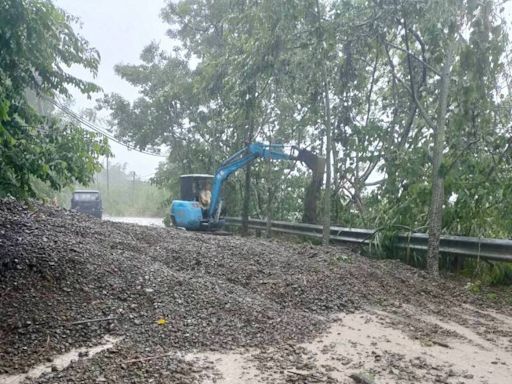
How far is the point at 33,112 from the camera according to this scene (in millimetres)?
4039

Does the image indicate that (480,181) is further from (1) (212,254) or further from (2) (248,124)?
(2) (248,124)

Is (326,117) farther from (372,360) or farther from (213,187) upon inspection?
(372,360)

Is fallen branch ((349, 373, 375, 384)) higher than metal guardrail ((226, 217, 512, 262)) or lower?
lower

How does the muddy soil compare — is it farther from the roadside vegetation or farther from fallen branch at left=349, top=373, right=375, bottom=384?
the roadside vegetation

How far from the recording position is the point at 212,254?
6055mm

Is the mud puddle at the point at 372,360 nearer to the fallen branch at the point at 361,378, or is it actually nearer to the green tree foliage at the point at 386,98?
the fallen branch at the point at 361,378

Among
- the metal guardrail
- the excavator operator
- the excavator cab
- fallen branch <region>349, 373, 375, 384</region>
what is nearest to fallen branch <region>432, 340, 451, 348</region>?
fallen branch <region>349, 373, 375, 384</region>

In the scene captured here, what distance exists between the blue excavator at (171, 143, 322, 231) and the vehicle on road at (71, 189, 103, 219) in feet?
22.7

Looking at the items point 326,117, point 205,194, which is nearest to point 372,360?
point 326,117

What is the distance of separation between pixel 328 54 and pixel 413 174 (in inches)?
105

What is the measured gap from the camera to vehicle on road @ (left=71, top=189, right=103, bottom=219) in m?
18.9

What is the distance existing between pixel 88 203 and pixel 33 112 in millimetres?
15918

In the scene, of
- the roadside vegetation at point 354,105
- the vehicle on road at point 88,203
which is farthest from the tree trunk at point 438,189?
the vehicle on road at point 88,203

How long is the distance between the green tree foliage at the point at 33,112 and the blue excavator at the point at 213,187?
22.9 ft
